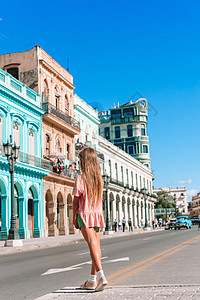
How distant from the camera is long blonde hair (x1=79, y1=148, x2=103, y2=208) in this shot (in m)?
6.30

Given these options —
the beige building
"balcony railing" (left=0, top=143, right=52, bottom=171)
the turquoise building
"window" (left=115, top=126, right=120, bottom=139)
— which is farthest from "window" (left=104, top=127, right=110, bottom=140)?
"balcony railing" (left=0, top=143, right=52, bottom=171)

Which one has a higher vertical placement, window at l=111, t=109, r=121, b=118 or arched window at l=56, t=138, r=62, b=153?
window at l=111, t=109, r=121, b=118

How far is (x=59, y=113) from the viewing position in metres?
39.1

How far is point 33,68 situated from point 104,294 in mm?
32236

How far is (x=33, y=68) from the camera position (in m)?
36.3

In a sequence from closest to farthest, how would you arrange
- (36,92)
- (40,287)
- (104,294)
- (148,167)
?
(104,294), (40,287), (36,92), (148,167)

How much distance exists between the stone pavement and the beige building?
2903cm

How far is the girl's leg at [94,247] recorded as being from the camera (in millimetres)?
6086

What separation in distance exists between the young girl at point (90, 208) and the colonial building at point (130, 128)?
269 ft

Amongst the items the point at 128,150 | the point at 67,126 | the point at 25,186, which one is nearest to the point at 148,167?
the point at 128,150

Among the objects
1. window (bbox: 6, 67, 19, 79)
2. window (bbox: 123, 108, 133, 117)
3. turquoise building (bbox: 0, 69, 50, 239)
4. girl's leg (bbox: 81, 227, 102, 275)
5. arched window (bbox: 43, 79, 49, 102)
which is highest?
window (bbox: 123, 108, 133, 117)

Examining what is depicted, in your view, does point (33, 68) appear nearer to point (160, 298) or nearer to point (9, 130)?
point (9, 130)

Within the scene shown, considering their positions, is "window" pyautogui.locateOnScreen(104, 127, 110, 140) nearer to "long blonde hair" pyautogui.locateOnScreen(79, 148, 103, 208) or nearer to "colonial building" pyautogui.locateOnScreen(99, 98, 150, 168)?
"colonial building" pyautogui.locateOnScreen(99, 98, 150, 168)

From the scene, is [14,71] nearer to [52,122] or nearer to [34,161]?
[52,122]
